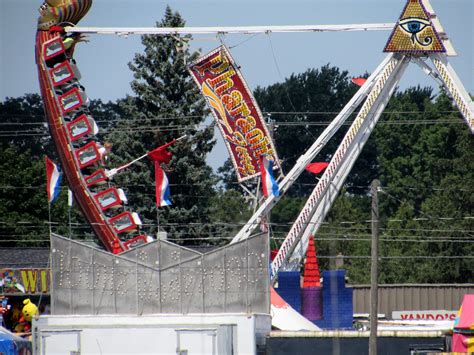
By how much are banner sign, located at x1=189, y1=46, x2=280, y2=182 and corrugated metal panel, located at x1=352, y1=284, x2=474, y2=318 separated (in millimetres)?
10435

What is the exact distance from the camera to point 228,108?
62.2 meters

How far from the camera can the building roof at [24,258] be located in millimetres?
67625

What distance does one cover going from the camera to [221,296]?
A: 47781mm

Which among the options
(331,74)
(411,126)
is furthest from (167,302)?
(331,74)

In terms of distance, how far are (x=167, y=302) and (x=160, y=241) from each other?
1.81 m

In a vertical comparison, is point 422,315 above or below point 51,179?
below

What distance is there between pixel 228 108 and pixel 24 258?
12739mm

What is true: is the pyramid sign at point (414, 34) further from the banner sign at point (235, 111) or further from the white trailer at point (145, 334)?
the white trailer at point (145, 334)

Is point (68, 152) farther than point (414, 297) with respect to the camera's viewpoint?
No

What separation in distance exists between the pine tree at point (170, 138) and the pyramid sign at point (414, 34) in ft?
63.6

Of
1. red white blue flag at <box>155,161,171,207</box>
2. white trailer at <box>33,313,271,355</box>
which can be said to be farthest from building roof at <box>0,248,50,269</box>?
white trailer at <box>33,313,271,355</box>

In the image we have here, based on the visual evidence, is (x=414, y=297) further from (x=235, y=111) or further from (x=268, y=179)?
(x=235, y=111)

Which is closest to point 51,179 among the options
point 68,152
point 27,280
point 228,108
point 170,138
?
point 68,152

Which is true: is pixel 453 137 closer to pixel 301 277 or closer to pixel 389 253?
pixel 389 253
